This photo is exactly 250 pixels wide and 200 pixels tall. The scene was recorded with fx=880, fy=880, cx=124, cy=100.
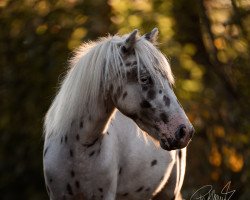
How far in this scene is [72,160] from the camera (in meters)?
5.43

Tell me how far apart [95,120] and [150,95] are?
1.38ft

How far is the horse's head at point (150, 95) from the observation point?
5.12 m

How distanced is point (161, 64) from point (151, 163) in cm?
124

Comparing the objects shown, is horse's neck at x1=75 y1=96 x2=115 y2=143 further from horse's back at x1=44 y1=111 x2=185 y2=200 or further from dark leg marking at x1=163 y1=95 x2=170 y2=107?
dark leg marking at x1=163 y1=95 x2=170 y2=107

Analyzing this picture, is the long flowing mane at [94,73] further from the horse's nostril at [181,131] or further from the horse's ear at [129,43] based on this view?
the horse's nostril at [181,131]

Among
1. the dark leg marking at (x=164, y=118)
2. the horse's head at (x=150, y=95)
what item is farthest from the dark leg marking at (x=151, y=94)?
the dark leg marking at (x=164, y=118)

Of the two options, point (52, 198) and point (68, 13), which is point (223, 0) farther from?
point (52, 198)

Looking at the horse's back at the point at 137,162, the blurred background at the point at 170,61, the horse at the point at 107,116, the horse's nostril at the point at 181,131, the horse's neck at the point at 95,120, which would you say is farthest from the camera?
the blurred background at the point at 170,61

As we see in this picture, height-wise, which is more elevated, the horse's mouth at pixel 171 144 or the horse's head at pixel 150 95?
the horse's head at pixel 150 95

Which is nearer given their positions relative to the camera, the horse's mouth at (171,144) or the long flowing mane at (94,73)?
the horse's mouth at (171,144)

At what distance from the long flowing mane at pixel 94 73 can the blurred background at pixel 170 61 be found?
2435 millimetres

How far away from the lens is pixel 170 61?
8.18 meters

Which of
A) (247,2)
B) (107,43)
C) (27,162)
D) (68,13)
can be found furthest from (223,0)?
(107,43)

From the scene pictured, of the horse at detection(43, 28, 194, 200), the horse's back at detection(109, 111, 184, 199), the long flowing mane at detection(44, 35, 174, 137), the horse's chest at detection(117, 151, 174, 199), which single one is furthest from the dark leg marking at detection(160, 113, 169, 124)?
the horse's chest at detection(117, 151, 174, 199)
